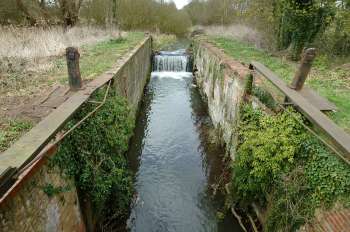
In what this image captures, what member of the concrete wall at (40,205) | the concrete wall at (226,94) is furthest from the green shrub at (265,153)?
the concrete wall at (40,205)

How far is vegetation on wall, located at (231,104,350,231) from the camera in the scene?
342 centimetres

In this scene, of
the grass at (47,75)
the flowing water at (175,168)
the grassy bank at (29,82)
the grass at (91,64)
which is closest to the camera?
the grassy bank at (29,82)

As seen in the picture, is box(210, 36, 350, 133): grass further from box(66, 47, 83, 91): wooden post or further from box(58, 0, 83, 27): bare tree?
box(58, 0, 83, 27): bare tree

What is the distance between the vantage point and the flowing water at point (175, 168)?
588 cm

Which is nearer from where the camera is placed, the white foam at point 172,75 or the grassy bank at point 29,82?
the grassy bank at point 29,82

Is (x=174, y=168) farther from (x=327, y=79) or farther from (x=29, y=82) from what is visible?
(x=327, y=79)

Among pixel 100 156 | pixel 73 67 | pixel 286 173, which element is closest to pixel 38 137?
pixel 100 156

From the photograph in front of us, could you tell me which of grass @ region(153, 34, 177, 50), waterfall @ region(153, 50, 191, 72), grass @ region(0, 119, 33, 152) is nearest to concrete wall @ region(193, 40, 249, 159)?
grass @ region(0, 119, 33, 152)

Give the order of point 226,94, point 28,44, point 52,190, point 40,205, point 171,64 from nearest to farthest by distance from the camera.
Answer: point 40,205
point 52,190
point 226,94
point 28,44
point 171,64

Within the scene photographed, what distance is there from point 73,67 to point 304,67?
4.14m

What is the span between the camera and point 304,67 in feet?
16.4

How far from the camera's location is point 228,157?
23.8 ft

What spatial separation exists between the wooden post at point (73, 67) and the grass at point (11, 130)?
132cm

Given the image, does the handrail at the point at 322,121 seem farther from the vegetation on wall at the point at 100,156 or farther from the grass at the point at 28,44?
the grass at the point at 28,44
